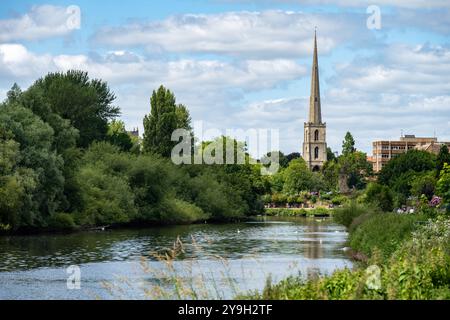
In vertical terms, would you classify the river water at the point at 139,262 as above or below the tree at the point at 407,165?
below

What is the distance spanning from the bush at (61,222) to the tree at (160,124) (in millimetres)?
36603

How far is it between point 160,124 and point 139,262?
2673 inches

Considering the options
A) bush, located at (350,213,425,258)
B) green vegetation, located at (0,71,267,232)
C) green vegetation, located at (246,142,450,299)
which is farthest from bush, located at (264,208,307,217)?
bush, located at (350,213,425,258)

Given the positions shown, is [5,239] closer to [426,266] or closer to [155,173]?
[155,173]

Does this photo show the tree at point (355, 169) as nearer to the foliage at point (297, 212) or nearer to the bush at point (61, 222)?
the foliage at point (297, 212)

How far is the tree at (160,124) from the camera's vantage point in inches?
4249

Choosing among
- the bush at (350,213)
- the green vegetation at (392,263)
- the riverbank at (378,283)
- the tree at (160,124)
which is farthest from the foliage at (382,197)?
the riverbank at (378,283)

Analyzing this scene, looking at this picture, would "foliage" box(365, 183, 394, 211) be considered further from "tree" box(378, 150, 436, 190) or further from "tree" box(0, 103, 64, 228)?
"tree" box(378, 150, 436, 190)

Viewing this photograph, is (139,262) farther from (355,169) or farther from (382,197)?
(355,169)

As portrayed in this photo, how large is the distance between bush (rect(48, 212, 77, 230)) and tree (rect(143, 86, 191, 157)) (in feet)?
120

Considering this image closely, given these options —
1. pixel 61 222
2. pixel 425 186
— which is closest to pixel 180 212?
pixel 61 222

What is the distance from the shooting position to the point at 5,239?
5856cm

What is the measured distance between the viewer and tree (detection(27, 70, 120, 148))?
323 feet
